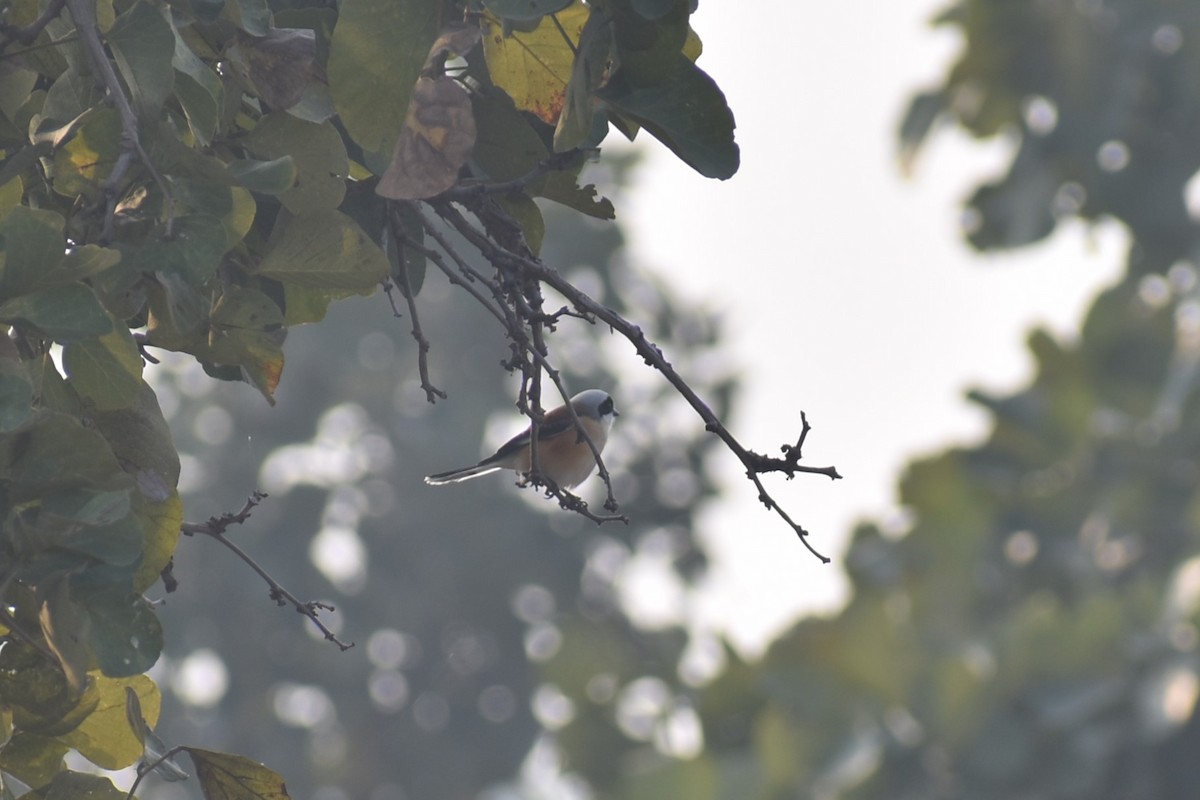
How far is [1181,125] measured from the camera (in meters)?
11.1

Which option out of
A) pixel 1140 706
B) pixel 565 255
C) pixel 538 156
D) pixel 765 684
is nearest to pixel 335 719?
pixel 565 255

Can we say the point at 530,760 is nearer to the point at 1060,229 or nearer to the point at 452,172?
the point at 1060,229

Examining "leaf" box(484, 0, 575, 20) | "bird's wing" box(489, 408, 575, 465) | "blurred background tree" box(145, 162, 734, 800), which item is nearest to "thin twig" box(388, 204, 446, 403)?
"leaf" box(484, 0, 575, 20)

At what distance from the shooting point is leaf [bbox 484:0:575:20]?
1860 mm

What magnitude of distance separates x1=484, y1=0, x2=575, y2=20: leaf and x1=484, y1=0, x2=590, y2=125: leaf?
24 centimetres

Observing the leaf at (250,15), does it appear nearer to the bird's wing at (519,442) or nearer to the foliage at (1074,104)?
the bird's wing at (519,442)

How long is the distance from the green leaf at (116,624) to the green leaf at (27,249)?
35 centimetres

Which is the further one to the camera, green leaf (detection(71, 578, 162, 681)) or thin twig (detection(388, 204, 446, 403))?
thin twig (detection(388, 204, 446, 403))

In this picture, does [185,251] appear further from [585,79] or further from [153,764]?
[153,764]

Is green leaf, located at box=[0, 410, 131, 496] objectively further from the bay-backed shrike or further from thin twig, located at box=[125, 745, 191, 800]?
the bay-backed shrike

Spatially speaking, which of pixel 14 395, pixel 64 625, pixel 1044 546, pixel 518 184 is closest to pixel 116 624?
pixel 64 625

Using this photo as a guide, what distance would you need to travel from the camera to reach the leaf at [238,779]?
2016 mm

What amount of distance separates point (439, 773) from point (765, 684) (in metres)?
12.8

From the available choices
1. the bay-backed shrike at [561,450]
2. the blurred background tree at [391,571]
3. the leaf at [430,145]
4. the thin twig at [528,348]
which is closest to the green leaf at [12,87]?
the leaf at [430,145]
